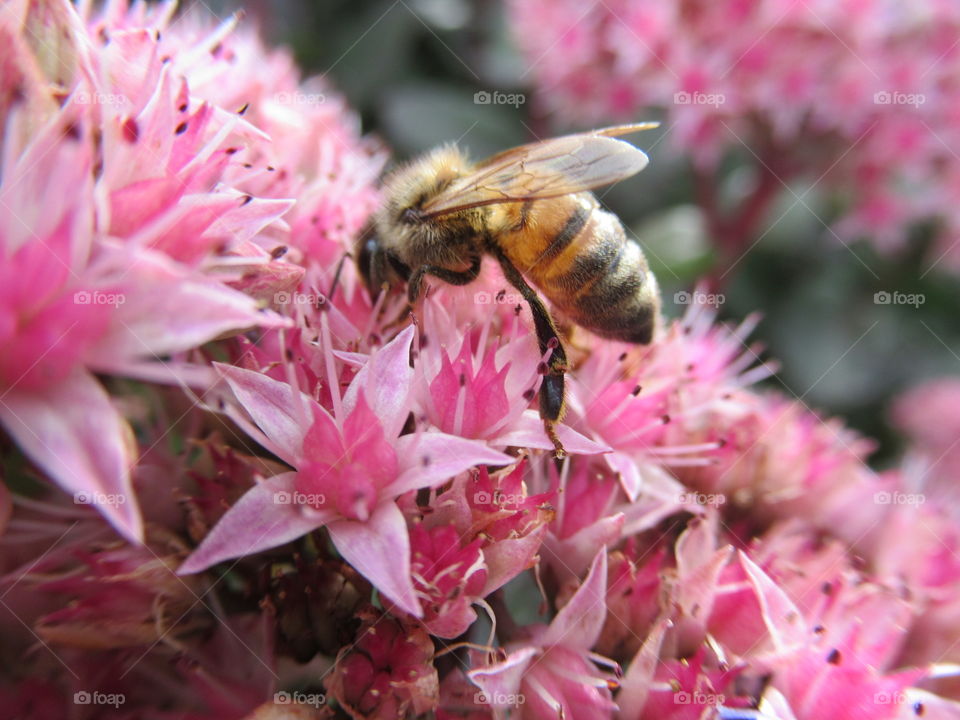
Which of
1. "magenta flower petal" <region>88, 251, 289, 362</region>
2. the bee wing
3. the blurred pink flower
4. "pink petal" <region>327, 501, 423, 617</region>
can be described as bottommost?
"pink petal" <region>327, 501, 423, 617</region>

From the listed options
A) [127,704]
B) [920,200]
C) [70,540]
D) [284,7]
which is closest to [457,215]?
[70,540]

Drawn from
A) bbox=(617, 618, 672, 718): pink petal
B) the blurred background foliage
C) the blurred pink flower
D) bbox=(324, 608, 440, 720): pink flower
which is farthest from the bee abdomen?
the blurred background foliage

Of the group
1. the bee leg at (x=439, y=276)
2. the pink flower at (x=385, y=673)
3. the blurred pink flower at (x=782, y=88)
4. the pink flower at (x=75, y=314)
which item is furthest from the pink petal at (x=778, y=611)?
the blurred pink flower at (x=782, y=88)

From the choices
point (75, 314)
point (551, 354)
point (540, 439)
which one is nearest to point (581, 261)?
point (551, 354)

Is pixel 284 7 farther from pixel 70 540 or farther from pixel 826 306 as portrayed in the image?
pixel 70 540

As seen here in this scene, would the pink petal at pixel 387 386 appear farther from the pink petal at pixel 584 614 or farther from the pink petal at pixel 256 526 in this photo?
the pink petal at pixel 584 614

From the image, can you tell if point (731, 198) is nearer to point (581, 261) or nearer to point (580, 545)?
point (581, 261)

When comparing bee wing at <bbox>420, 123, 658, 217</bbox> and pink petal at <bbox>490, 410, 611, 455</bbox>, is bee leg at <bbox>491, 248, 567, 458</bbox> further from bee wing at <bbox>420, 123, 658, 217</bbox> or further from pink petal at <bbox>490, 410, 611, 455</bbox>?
bee wing at <bbox>420, 123, 658, 217</bbox>
